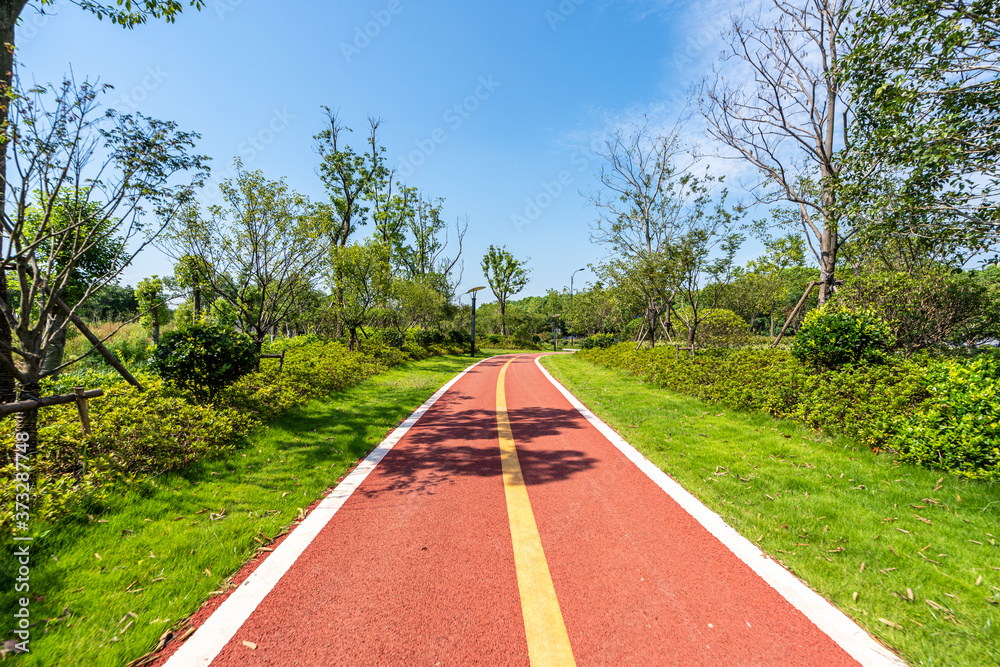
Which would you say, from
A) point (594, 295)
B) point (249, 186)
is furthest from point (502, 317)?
point (249, 186)

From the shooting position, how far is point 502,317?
46.7 metres

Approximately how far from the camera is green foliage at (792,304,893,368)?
618cm

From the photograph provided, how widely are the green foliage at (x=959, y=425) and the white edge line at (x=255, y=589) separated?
604cm

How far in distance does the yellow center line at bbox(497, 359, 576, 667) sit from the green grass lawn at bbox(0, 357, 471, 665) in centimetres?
195

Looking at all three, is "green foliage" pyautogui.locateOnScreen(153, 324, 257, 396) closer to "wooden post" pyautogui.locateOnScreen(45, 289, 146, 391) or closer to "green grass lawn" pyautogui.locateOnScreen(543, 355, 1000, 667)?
"wooden post" pyautogui.locateOnScreen(45, 289, 146, 391)

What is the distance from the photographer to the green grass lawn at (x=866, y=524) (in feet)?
6.56

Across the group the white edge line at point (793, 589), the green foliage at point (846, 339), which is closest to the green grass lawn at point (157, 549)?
the white edge line at point (793, 589)

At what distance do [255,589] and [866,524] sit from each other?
458cm

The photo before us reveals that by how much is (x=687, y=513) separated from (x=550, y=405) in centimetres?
487

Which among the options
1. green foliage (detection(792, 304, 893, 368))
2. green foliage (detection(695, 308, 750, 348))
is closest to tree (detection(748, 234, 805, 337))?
green foliage (detection(695, 308, 750, 348))

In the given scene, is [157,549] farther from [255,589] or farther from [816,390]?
[816,390]

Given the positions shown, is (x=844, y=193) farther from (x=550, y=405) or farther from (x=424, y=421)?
(x=424, y=421)

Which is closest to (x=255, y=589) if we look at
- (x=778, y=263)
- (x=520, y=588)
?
(x=520, y=588)

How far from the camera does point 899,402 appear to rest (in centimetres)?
460
